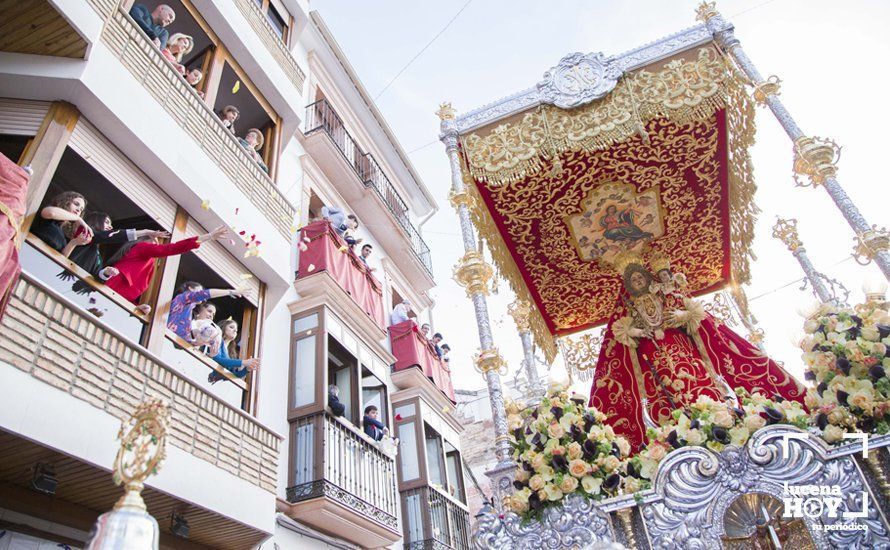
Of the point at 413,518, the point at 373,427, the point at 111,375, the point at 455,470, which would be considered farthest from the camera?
the point at 455,470

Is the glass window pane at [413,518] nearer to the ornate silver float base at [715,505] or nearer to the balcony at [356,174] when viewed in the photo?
the balcony at [356,174]

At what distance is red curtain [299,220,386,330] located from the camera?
10.3 meters

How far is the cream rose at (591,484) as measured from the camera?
4.57 m

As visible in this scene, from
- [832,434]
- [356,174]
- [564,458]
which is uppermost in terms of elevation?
[356,174]

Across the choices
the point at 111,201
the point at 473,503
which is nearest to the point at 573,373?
the point at 111,201

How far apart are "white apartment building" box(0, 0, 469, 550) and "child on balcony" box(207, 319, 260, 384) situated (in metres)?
0.06

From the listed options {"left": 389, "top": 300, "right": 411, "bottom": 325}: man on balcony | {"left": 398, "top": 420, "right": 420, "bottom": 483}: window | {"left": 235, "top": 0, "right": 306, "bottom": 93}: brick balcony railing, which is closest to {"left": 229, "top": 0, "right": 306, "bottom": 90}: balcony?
{"left": 235, "top": 0, "right": 306, "bottom": 93}: brick balcony railing

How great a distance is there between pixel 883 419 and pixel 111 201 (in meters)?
7.18

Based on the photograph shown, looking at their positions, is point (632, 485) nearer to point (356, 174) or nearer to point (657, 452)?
point (657, 452)

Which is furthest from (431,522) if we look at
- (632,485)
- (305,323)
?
(632,485)

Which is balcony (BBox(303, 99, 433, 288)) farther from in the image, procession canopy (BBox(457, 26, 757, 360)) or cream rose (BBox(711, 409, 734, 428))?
cream rose (BBox(711, 409, 734, 428))

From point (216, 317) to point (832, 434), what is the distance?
699 centimetres

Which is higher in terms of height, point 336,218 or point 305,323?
point 336,218

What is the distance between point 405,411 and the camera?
12.5 meters
